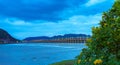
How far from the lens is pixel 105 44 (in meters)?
7.84

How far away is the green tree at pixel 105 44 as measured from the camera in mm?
7562

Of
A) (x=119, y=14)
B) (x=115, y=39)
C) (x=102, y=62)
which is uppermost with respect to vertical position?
(x=119, y=14)

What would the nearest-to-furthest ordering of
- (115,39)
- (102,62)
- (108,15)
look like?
(102,62) → (115,39) → (108,15)

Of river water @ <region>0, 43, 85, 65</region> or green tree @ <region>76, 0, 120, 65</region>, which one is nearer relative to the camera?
green tree @ <region>76, 0, 120, 65</region>

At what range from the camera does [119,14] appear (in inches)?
322

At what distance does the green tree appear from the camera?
756 cm

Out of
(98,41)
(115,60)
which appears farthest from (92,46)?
(115,60)

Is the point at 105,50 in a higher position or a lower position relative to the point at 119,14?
lower

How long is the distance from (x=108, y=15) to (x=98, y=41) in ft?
2.81

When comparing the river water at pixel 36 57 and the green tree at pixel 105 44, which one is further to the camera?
the river water at pixel 36 57

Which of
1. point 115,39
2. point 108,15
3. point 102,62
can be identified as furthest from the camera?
point 108,15

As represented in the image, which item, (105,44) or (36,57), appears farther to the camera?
(36,57)

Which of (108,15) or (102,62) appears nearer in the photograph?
(102,62)

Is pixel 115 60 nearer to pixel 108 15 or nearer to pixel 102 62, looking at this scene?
pixel 102 62
